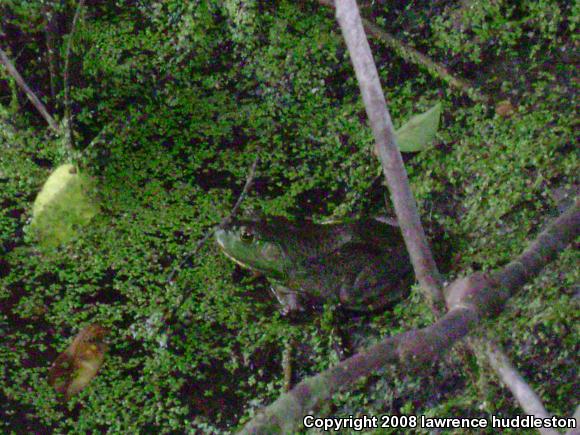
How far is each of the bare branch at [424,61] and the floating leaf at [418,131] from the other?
163mm

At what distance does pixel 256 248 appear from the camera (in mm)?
1632

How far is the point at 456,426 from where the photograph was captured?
4.08 ft

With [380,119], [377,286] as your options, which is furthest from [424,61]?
[380,119]

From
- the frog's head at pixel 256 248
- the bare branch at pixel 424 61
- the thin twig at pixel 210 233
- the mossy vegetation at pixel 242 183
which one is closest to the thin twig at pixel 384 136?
the mossy vegetation at pixel 242 183

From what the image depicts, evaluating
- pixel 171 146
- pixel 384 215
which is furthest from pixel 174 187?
pixel 384 215

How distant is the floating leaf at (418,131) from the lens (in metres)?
1.71

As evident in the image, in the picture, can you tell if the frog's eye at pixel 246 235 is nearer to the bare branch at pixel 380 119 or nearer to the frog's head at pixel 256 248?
the frog's head at pixel 256 248

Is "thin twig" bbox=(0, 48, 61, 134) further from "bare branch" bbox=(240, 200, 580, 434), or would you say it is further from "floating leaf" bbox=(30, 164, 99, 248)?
"bare branch" bbox=(240, 200, 580, 434)

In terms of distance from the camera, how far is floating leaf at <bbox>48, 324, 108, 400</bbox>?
1475 mm

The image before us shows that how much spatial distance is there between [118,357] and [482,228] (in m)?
0.88

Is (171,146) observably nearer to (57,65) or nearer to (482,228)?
(57,65)

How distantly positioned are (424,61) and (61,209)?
1.06 metres

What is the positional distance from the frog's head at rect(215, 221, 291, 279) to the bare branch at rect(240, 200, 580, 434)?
566 millimetres

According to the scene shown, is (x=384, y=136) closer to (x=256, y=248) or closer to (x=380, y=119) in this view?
(x=380, y=119)
